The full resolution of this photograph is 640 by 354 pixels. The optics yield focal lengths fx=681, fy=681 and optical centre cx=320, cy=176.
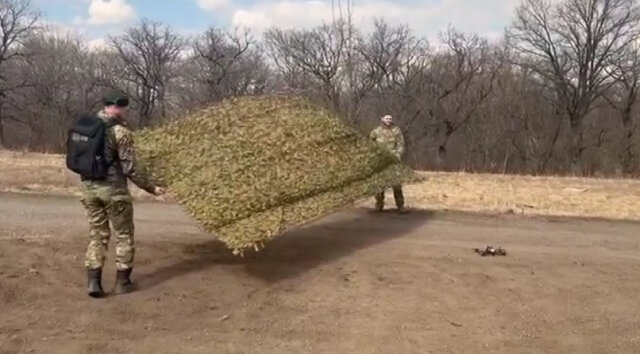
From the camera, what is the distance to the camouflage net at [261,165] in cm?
714

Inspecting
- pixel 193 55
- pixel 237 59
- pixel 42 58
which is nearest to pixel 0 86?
pixel 42 58

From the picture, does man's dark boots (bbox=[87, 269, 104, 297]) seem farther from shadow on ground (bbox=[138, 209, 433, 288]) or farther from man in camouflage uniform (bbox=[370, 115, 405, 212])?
man in camouflage uniform (bbox=[370, 115, 405, 212])

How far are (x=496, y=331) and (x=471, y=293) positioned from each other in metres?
0.94

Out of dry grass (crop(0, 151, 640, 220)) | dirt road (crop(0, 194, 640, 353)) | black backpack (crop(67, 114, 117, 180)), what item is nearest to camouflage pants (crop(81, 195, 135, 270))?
black backpack (crop(67, 114, 117, 180))

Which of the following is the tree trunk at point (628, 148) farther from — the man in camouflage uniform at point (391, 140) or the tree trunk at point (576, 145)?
the man in camouflage uniform at point (391, 140)

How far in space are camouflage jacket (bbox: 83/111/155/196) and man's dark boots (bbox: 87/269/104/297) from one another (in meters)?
0.74

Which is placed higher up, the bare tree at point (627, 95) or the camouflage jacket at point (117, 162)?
the bare tree at point (627, 95)

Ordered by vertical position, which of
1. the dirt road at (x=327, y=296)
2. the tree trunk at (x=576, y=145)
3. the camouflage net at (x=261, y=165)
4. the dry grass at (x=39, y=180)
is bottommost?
the dirt road at (x=327, y=296)

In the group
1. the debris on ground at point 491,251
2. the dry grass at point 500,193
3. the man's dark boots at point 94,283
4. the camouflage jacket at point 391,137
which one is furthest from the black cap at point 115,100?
the dry grass at point 500,193

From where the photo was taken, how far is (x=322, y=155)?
8.69 meters

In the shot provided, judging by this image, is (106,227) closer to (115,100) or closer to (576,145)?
(115,100)

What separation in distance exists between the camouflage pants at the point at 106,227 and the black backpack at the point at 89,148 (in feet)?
0.85

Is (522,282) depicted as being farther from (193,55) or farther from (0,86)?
(0,86)

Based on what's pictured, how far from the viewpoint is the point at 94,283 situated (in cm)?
638
